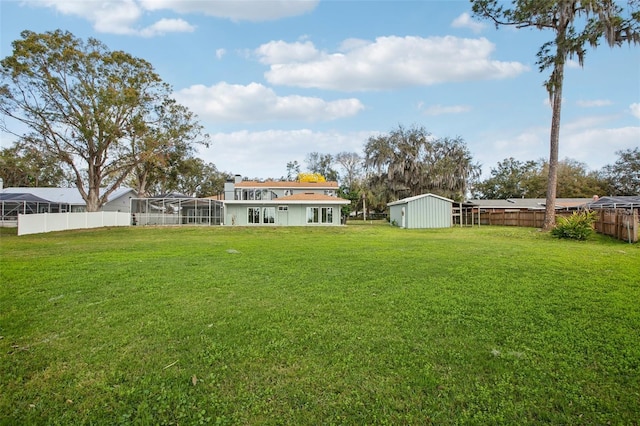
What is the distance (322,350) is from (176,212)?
2775 cm

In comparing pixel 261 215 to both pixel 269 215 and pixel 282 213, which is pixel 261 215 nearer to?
pixel 269 215

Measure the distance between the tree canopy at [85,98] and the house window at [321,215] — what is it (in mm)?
12371

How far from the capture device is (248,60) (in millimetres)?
17047

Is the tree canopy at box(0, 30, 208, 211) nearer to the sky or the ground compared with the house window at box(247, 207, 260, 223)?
nearer to the sky

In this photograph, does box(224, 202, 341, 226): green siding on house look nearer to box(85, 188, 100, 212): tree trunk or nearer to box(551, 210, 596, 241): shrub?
box(85, 188, 100, 212): tree trunk

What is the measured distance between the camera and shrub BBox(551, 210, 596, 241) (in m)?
13.8

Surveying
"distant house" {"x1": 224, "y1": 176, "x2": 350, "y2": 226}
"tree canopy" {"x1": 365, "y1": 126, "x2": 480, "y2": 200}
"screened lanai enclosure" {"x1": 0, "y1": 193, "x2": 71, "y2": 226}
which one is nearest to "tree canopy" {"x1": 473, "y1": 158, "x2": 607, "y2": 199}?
"tree canopy" {"x1": 365, "y1": 126, "x2": 480, "y2": 200}

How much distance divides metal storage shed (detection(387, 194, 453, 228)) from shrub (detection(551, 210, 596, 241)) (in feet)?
30.5

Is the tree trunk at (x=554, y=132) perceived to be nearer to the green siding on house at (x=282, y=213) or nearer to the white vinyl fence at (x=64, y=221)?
the green siding on house at (x=282, y=213)

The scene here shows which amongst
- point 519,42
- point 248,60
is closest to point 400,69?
point 519,42

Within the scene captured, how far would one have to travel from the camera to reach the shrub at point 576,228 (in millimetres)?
13766

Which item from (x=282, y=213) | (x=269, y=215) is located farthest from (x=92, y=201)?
(x=282, y=213)

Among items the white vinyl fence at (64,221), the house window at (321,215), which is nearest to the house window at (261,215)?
the house window at (321,215)

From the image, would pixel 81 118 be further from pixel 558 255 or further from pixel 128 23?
pixel 558 255
